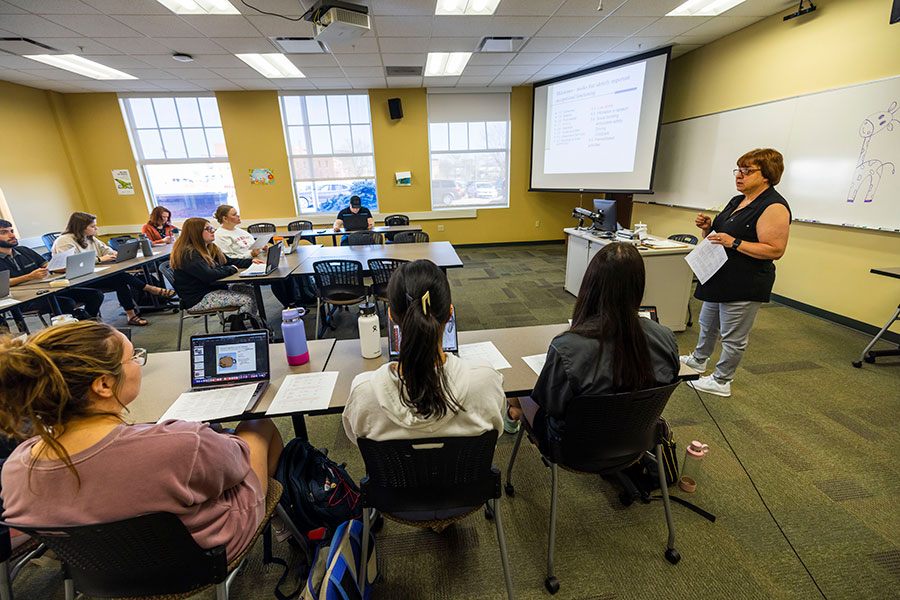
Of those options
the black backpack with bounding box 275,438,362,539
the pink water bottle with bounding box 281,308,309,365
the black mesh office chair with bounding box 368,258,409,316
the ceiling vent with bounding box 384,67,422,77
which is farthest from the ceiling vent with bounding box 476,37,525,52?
the black backpack with bounding box 275,438,362,539

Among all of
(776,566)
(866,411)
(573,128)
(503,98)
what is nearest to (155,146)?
(503,98)

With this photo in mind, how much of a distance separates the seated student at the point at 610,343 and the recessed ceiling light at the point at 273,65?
17.1ft

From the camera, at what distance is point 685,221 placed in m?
5.21

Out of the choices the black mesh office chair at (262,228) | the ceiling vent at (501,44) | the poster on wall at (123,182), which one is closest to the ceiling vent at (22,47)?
the poster on wall at (123,182)

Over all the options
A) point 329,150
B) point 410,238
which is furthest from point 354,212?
point 329,150

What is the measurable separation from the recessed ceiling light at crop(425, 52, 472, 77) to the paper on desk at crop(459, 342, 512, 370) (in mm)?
4556

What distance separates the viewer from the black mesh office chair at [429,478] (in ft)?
3.51

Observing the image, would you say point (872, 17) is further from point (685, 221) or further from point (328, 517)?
point (328, 517)

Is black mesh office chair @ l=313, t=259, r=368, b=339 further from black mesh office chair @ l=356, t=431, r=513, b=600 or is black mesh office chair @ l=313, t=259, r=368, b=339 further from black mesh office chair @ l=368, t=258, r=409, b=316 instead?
black mesh office chair @ l=356, t=431, r=513, b=600

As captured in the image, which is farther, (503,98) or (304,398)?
(503,98)

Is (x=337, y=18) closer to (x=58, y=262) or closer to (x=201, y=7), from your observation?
(x=201, y=7)

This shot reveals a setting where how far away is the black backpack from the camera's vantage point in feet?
4.75

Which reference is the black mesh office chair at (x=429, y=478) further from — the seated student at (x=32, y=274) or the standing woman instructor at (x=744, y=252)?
the seated student at (x=32, y=274)

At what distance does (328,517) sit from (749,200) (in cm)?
292
